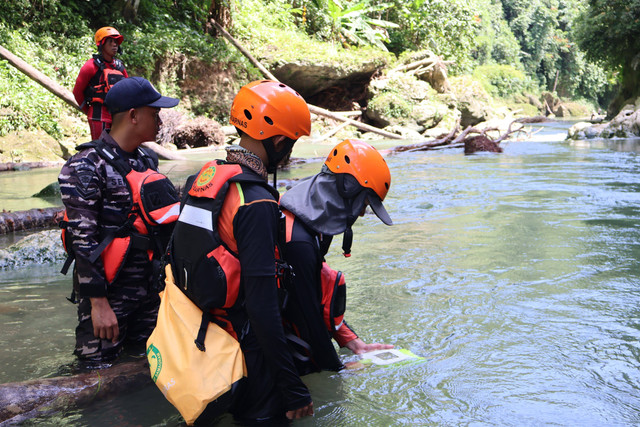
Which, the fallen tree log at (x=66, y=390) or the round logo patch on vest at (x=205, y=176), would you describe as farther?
the fallen tree log at (x=66, y=390)

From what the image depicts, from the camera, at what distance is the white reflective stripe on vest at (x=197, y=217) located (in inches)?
84.2

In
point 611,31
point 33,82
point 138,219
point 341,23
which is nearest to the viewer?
point 138,219

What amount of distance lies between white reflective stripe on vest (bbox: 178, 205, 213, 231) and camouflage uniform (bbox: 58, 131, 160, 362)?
0.81 metres

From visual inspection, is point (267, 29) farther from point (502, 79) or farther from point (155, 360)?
point (502, 79)

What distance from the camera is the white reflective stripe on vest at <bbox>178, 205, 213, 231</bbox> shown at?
7.02 feet

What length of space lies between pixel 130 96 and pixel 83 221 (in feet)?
2.23

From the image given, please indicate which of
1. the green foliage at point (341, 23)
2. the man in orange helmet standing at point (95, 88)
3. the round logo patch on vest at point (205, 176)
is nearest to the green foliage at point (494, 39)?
the green foliage at point (341, 23)

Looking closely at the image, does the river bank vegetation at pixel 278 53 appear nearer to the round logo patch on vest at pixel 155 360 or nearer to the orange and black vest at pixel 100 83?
the orange and black vest at pixel 100 83

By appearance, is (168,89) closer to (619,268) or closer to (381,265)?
(381,265)

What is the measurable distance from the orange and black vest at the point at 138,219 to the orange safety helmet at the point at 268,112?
73 cm

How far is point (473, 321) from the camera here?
4191 mm

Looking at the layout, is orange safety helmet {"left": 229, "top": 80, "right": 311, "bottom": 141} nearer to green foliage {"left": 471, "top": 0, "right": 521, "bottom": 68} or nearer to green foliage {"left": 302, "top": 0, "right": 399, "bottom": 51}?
green foliage {"left": 302, "top": 0, "right": 399, "bottom": 51}

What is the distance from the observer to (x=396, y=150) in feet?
55.1

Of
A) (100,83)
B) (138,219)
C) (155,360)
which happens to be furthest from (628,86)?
(155,360)
